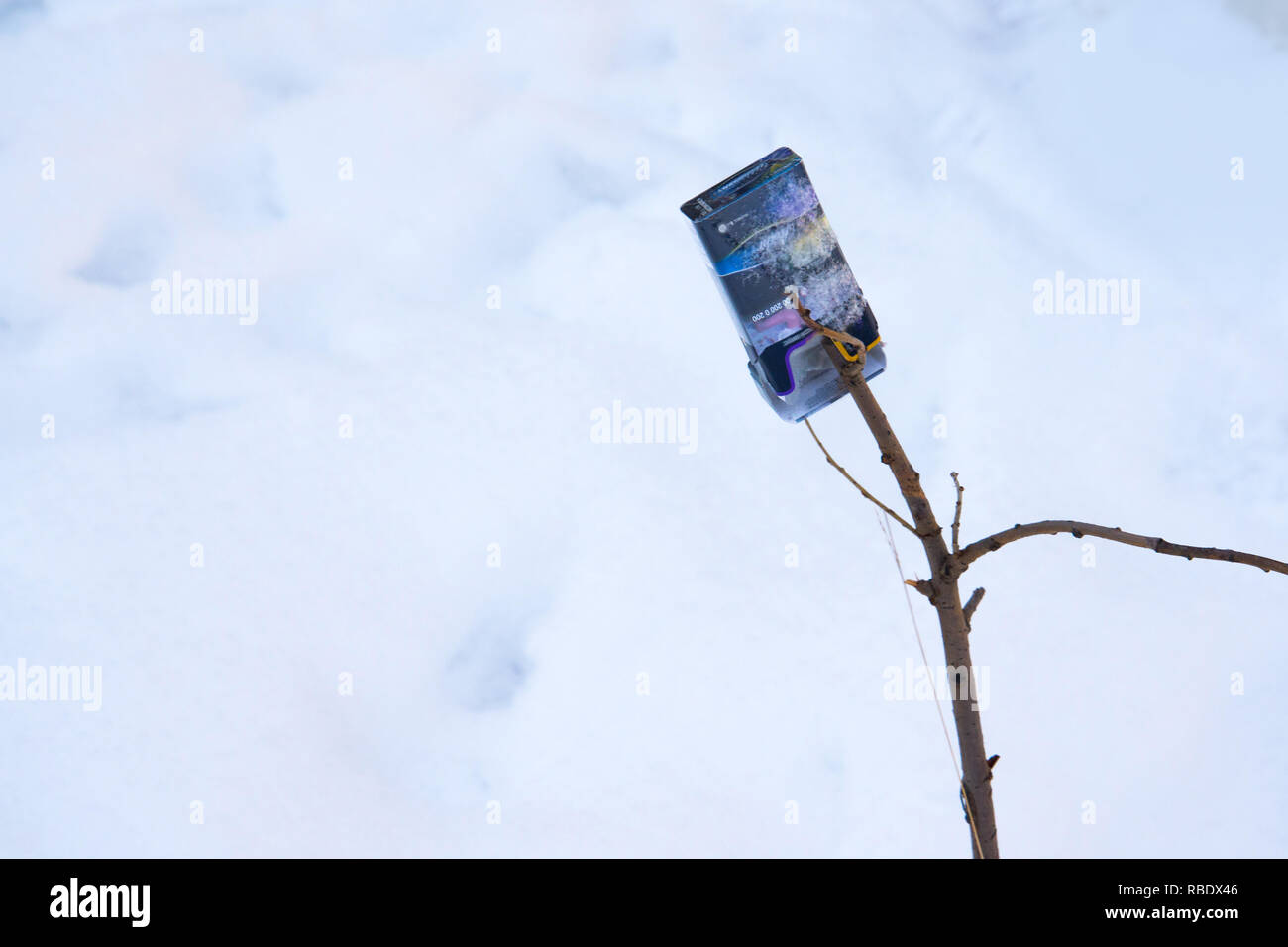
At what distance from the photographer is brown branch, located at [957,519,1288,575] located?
210 centimetres

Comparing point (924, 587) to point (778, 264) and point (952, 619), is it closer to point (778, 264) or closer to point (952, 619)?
point (952, 619)

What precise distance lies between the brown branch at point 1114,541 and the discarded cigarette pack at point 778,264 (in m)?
0.58

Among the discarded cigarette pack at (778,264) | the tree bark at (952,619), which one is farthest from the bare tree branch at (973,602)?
the discarded cigarette pack at (778,264)

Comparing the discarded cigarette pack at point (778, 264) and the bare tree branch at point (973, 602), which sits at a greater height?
the discarded cigarette pack at point (778, 264)

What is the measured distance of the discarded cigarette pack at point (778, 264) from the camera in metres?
2.12

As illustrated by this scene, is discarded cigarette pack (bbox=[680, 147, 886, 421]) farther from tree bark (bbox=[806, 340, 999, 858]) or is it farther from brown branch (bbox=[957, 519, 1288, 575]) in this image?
brown branch (bbox=[957, 519, 1288, 575])

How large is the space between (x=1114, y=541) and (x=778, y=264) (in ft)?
3.53

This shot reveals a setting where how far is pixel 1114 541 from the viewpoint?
2229mm

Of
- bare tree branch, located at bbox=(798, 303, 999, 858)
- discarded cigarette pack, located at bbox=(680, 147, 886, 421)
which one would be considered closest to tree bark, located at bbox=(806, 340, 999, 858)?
bare tree branch, located at bbox=(798, 303, 999, 858)

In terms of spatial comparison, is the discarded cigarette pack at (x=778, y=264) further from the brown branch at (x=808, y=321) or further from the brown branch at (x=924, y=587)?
the brown branch at (x=924, y=587)

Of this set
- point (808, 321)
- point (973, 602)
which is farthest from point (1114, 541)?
point (808, 321)
